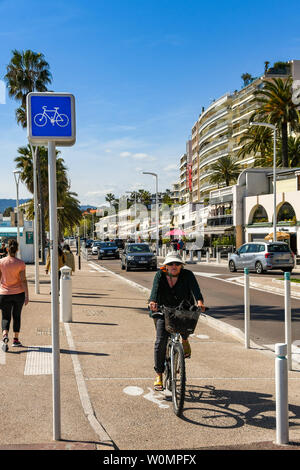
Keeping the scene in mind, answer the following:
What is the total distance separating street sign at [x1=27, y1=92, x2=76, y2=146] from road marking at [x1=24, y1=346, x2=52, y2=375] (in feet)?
11.9

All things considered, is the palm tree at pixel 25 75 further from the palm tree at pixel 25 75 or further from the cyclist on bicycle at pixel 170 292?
the cyclist on bicycle at pixel 170 292

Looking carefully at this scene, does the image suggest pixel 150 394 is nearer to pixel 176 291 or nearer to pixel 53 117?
pixel 176 291

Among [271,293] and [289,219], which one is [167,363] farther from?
[289,219]

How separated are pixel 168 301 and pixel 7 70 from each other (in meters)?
30.7

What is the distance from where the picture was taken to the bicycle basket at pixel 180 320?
5414 mm

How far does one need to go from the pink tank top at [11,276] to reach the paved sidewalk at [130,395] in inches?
38.3

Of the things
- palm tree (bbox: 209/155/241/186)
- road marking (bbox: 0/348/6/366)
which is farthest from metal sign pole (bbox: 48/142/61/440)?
palm tree (bbox: 209/155/241/186)

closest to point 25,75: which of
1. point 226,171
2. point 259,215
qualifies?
point 259,215

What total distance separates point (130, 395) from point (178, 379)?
75cm

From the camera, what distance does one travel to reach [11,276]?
27.5 ft

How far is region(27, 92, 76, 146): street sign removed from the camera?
4.45 metres

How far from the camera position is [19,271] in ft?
27.5
